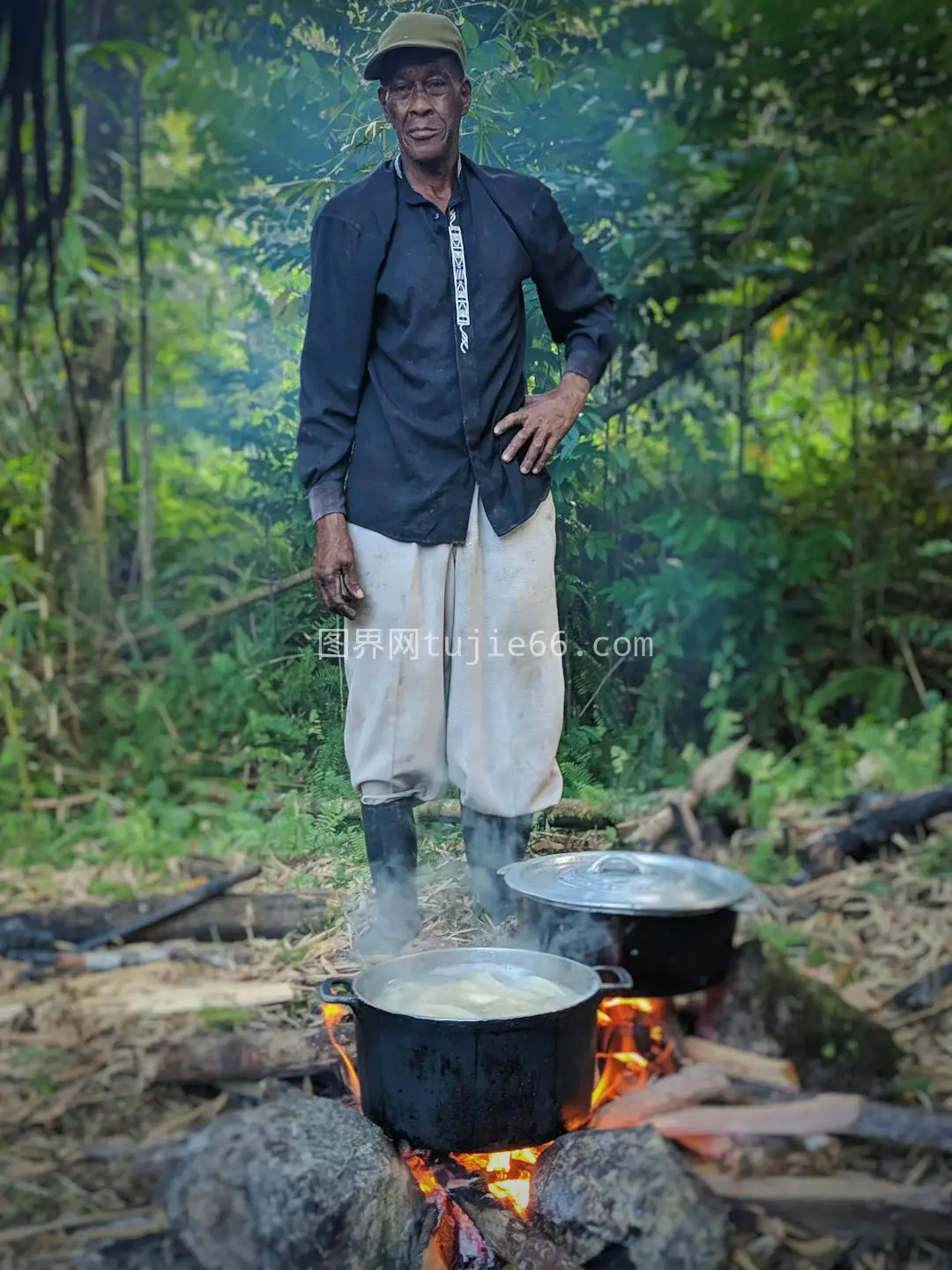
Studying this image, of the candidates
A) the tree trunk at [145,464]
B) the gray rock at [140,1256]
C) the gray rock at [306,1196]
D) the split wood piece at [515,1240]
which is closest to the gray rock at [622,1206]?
the split wood piece at [515,1240]

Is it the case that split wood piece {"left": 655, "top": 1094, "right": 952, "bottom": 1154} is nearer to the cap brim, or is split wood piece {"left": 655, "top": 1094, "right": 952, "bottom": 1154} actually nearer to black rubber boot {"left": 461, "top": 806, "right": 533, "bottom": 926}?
black rubber boot {"left": 461, "top": 806, "right": 533, "bottom": 926}

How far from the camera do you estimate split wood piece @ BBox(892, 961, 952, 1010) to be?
2.61 meters

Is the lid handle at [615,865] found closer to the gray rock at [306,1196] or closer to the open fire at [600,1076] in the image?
the open fire at [600,1076]

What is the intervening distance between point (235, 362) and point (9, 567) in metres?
1.15

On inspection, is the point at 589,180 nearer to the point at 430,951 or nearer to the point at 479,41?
the point at 479,41

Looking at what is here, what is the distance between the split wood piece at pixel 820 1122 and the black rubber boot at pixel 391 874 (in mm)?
790

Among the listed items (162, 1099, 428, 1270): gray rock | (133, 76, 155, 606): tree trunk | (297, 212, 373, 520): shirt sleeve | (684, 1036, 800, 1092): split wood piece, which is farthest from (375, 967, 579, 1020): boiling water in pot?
(133, 76, 155, 606): tree trunk

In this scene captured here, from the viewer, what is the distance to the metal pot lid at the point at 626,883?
1.63 m

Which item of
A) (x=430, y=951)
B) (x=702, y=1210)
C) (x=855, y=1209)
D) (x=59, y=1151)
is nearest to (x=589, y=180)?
(x=430, y=951)

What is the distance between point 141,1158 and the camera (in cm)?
196

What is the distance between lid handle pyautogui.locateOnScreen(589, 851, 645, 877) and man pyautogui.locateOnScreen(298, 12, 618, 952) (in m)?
0.24

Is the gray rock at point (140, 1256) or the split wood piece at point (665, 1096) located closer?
the gray rock at point (140, 1256)

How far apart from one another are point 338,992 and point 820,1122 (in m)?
1.06

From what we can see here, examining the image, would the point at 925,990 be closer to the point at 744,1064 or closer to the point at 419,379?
the point at 744,1064
